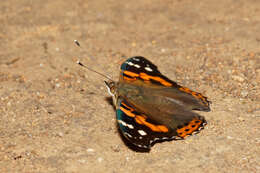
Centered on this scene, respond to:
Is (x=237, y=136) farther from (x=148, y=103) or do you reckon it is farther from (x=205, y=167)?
(x=148, y=103)

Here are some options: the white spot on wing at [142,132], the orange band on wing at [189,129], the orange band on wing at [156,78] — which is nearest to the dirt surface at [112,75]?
the orange band on wing at [189,129]

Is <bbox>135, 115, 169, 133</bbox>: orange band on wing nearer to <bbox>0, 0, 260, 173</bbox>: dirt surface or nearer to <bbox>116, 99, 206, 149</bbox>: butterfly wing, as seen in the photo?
<bbox>116, 99, 206, 149</bbox>: butterfly wing

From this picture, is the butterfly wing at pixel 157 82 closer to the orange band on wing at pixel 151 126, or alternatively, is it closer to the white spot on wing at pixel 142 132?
the orange band on wing at pixel 151 126

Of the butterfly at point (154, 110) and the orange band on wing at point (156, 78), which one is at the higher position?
the orange band on wing at point (156, 78)

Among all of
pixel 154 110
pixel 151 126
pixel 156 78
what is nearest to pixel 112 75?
pixel 156 78

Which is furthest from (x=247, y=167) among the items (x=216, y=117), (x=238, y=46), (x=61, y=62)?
(x=61, y=62)

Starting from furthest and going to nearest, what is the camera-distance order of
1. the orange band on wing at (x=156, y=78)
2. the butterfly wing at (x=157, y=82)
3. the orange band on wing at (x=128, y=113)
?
the orange band on wing at (x=156, y=78) < the butterfly wing at (x=157, y=82) < the orange band on wing at (x=128, y=113)

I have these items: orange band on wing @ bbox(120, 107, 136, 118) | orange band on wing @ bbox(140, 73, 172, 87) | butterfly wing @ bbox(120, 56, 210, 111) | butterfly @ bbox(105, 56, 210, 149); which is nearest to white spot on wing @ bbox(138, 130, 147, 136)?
butterfly @ bbox(105, 56, 210, 149)
